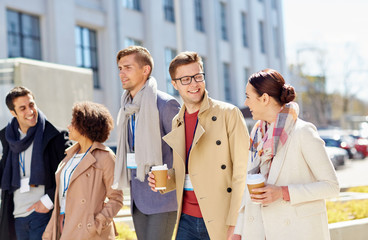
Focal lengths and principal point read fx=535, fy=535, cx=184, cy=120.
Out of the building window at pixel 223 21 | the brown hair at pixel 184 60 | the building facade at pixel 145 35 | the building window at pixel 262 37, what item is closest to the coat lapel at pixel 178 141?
the brown hair at pixel 184 60

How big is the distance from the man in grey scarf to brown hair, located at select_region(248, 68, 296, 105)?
1378 millimetres

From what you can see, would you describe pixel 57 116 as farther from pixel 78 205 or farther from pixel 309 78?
pixel 309 78

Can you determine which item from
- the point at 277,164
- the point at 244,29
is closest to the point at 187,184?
the point at 277,164

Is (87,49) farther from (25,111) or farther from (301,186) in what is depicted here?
(301,186)

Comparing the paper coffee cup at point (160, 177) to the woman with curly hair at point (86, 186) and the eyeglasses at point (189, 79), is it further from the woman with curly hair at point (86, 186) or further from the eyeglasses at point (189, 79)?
the woman with curly hair at point (86, 186)

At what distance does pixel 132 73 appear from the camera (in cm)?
471

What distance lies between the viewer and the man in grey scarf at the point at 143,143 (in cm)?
447

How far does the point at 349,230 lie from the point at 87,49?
1778 cm

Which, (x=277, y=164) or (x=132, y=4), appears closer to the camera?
(x=277, y=164)

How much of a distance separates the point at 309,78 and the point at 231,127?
207ft

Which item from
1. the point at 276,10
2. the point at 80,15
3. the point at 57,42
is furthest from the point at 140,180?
the point at 276,10

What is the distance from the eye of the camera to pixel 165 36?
2742 cm

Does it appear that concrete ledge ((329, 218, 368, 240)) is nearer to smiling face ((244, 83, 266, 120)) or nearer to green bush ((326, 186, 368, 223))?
green bush ((326, 186, 368, 223))

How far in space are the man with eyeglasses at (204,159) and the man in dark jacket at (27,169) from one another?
1.66 metres
